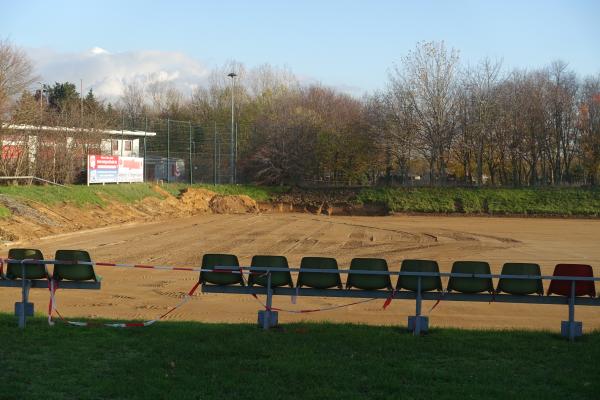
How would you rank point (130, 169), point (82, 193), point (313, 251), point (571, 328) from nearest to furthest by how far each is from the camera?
1. point (571, 328)
2. point (313, 251)
3. point (82, 193)
4. point (130, 169)

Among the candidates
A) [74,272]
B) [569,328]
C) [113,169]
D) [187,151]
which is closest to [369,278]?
[569,328]

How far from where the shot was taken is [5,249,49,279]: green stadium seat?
34.9 ft

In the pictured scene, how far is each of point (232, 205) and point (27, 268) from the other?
130 ft

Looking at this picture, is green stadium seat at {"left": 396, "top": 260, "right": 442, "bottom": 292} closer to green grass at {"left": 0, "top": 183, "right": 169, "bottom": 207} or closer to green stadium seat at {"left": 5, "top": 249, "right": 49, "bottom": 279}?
green stadium seat at {"left": 5, "top": 249, "right": 49, "bottom": 279}

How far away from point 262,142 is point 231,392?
5492 cm

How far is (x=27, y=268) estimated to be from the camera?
10.6m

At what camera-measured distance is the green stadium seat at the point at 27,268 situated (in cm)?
1062

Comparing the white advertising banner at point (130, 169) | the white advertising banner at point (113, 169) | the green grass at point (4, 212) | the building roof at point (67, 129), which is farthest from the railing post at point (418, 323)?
the white advertising banner at point (130, 169)

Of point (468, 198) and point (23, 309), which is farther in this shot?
point (468, 198)

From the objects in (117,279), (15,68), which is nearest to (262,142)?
(15,68)

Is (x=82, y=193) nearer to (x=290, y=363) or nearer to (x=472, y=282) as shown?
(x=472, y=282)

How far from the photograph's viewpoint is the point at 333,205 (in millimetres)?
51969

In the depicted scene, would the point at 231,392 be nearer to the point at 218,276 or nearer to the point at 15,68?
the point at 218,276

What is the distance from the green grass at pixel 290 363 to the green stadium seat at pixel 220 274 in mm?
821
